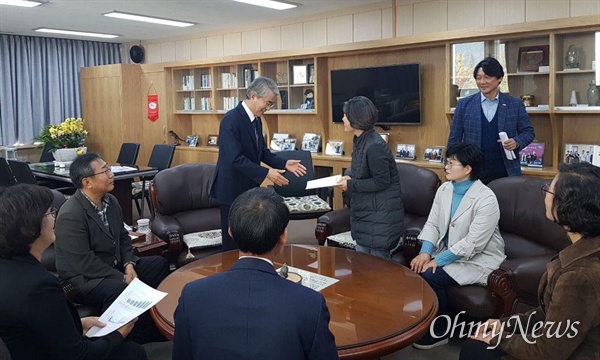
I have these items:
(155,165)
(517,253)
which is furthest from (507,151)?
(155,165)

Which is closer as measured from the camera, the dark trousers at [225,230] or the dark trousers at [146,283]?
the dark trousers at [146,283]

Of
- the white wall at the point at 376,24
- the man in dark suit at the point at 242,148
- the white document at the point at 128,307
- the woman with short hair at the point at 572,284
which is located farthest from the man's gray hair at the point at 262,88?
the white wall at the point at 376,24

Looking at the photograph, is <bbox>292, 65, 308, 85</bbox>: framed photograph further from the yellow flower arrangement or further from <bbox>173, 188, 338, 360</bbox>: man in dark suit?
<bbox>173, 188, 338, 360</bbox>: man in dark suit

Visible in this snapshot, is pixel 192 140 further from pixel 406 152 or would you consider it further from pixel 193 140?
pixel 406 152

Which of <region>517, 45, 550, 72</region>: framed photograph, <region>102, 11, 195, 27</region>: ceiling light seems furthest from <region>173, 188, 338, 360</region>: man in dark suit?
<region>102, 11, 195, 27</region>: ceiling light

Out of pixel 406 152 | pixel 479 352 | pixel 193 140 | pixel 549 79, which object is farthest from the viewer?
pixel 193 140

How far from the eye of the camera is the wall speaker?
9.38 metres

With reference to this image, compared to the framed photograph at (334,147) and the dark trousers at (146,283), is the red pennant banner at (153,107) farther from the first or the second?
the dark trousers at (146,283)

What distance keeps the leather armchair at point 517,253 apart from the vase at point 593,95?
5.83 ft

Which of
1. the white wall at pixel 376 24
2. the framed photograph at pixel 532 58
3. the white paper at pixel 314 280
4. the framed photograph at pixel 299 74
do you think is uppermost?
the white wall at pixel 376 24

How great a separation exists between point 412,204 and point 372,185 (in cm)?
106

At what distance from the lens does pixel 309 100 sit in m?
6.87

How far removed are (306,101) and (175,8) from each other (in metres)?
1.99

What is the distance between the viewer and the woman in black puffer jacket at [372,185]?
3.05 meters
